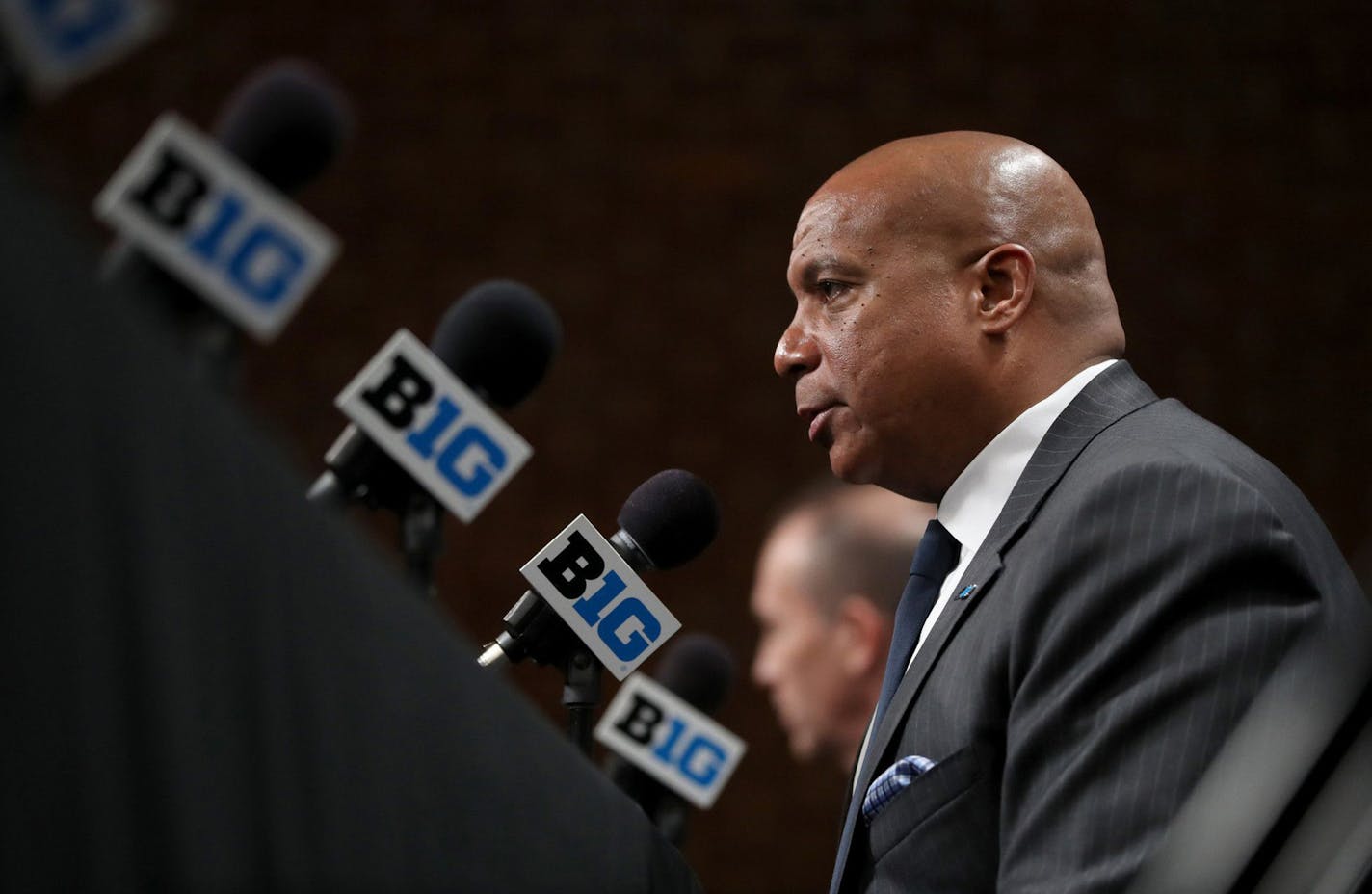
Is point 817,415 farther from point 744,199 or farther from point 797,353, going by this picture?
point 744,199

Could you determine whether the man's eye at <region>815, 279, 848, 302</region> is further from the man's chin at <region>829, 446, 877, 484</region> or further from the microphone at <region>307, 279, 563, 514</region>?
the microphone at <region>307, 279, 563, 514</region>

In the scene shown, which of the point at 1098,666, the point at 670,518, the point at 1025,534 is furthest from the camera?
the point at 670,518

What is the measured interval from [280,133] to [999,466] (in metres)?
0.95

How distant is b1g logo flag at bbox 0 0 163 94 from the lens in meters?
0.56

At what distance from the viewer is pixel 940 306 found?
1.62 m

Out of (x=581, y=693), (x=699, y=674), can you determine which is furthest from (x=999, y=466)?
(x=699, y=674)

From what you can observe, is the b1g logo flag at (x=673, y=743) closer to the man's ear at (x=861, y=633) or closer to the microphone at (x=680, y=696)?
the microphone at (x=680, y=696)

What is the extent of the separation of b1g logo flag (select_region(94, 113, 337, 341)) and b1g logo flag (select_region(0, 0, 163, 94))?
0.10 meters

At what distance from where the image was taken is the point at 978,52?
4.43 meters

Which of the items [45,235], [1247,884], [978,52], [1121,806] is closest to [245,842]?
[45,235]

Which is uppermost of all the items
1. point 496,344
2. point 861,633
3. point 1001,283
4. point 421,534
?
point 1001,283

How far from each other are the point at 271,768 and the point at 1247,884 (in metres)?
0.47

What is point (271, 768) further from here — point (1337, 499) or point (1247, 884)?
point (1337, 499)

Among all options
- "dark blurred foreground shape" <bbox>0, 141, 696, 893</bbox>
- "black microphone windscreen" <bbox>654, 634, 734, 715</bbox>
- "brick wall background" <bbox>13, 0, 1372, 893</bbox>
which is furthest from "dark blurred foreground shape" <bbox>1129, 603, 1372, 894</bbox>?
"brick wall background" <bbox>13, 0, 1372, 893</bbox>
